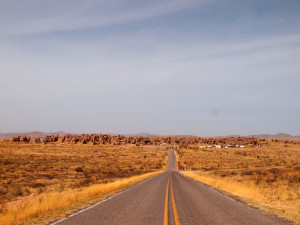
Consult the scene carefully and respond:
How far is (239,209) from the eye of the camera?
36.5ft

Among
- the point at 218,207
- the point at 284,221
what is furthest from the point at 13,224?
the point at 284,221

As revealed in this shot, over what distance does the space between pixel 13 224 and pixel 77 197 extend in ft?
21.3

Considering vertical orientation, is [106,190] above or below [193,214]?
below

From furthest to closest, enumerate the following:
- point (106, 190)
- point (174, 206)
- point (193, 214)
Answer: point (106, 190), point (174, 206), point (193, 214)

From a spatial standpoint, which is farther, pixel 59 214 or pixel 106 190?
pixel 106 190

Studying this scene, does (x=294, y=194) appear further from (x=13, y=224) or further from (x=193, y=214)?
(x=13, y=224)

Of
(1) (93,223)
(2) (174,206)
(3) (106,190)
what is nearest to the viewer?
(1) (93,223)

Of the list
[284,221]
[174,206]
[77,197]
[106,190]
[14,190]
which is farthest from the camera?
[14,190]

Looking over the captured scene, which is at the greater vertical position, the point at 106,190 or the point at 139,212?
the point at 139,212

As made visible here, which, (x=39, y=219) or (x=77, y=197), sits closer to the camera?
(x=39, y=219)

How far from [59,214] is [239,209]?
7.45 m

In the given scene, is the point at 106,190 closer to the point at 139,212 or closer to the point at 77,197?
the point at 77,197

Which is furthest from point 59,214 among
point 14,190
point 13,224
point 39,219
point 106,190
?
point 14,190

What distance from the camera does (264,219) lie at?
9.15 meters
